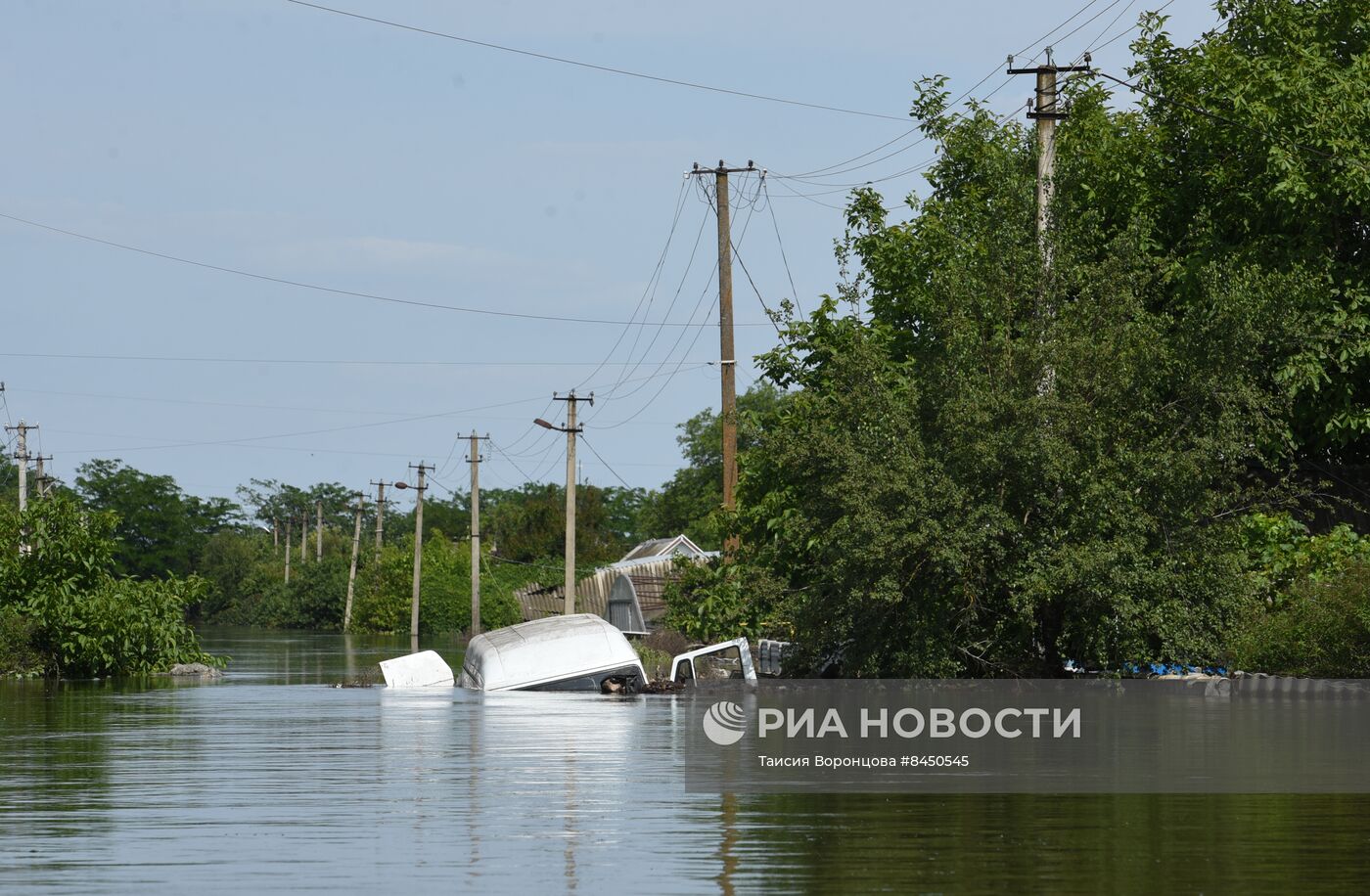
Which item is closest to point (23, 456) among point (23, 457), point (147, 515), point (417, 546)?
point (23, 457)

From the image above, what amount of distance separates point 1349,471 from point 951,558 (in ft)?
43.2

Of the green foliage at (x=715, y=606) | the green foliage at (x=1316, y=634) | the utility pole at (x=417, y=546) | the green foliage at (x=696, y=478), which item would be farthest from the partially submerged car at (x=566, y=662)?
the green foliage at (x=696, y=478)

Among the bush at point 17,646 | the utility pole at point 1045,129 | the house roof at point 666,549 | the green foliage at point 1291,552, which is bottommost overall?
the bush at point 17,646

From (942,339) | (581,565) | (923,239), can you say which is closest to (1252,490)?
(942,339)

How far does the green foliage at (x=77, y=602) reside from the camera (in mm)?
39375

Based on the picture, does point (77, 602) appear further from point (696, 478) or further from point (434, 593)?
point (696, 478)

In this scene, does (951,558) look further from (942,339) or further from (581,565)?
(581,565)

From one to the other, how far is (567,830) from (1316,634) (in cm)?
1522

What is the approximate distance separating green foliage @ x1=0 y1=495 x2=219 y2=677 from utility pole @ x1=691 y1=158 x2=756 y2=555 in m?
13.9

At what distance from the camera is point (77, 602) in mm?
39562

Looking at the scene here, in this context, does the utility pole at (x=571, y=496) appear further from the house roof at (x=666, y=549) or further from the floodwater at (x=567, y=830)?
the floodwater at (x=567, y=830)

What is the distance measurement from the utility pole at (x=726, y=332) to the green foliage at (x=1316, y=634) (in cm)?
1275

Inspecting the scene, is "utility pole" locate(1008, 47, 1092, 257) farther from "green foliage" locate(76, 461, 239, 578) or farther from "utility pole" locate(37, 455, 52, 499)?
"green foliage" locate(76, 461, 239, 578)

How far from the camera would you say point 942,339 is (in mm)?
24078
